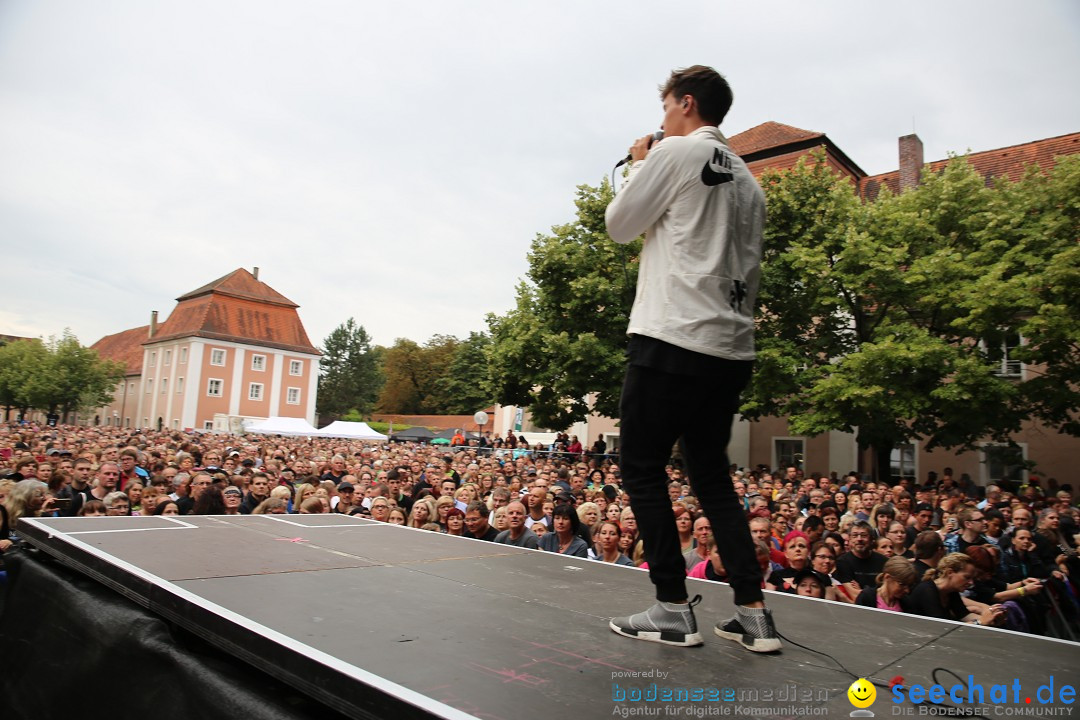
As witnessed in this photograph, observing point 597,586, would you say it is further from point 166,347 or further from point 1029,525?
point 166,347

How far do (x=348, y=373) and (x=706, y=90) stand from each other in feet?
302

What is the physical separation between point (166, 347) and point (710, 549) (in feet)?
208

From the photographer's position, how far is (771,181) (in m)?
21.5

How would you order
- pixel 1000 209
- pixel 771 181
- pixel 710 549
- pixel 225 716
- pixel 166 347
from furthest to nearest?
pixel 166 347 < pixel 771 181 < pixel 1000 209 < pixel 710 549 < pixel 225 716

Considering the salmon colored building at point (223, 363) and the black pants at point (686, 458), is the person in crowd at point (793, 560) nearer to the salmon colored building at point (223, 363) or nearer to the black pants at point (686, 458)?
the black pants at point (686, 458)

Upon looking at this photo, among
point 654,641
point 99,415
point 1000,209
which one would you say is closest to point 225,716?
point 654,641

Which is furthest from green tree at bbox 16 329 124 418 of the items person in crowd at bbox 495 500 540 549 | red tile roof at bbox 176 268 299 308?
person in crowd at bbox 495 500 540 549

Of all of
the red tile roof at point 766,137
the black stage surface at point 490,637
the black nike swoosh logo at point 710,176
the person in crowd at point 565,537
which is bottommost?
the person in crowd at point 565,537

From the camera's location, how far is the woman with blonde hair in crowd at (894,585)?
17.6 feet

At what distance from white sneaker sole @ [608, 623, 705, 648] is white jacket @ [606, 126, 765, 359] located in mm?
974

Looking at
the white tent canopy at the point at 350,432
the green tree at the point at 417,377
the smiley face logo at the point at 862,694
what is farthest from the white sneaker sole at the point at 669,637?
the green tree at the point at 417,377

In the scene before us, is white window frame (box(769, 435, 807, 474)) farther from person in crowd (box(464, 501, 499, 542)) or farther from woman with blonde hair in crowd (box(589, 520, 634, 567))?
woman with blonde hair in crowd (box(589, 520, 634, 567))

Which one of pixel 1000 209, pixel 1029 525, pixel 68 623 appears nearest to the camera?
pixel 68 623

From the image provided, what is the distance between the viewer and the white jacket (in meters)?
2.49
